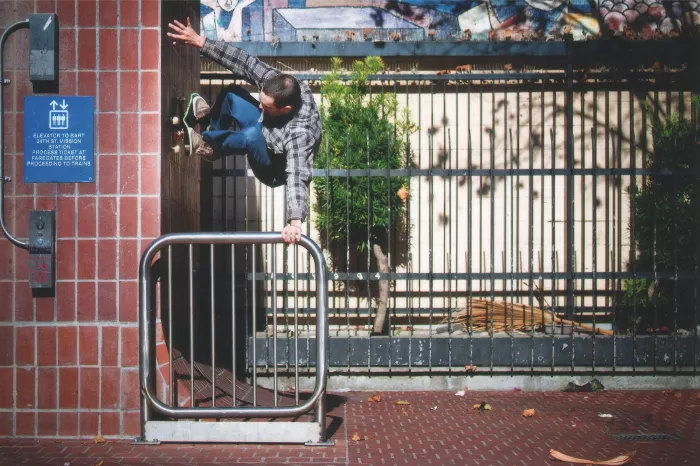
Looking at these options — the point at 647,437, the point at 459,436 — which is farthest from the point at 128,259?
the point at 647,437

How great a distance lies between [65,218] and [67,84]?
3.10 ft

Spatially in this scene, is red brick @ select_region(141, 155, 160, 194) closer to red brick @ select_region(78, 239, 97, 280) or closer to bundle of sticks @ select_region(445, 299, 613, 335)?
Answer: red brick @ select_region(78, 239, 97, 280)

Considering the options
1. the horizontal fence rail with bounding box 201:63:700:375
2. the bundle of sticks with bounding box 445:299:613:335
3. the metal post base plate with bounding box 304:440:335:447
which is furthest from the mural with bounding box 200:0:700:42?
the metal post base plate with bounding box 304:440:335:447

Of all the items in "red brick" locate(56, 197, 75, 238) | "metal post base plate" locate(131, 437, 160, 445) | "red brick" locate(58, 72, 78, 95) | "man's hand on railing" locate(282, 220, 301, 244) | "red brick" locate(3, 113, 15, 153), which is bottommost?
"metal post base plate" locate(131, 437, 160, 445)

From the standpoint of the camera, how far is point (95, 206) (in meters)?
5.30

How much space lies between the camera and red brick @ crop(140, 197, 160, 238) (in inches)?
208

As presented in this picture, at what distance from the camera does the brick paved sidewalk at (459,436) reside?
4863 mm

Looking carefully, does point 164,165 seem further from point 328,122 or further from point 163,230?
point 328,122

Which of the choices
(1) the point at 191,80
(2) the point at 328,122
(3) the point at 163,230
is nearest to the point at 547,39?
(2) the point at 328,122

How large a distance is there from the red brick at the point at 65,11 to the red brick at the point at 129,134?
734 mm

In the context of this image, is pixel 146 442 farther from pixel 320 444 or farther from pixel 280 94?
pixel 280 94

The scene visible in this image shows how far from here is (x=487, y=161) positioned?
895 cm

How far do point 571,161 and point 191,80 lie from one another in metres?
3.83

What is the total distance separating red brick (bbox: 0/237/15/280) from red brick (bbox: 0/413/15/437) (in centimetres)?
96
